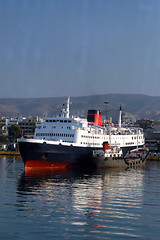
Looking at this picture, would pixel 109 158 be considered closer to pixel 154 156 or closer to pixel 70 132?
pixel 70 132

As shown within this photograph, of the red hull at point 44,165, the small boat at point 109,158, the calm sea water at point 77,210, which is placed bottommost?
the calm sea water at point 77,210

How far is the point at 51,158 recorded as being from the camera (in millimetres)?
64062

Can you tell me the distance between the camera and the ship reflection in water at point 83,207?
24984 mm

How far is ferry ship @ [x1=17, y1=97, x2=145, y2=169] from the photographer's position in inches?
2482

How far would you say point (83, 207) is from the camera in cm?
3219

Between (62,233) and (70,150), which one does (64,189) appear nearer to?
(62,233)

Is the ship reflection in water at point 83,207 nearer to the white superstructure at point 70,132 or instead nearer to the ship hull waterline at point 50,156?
the ship hull waterline at point 50,156

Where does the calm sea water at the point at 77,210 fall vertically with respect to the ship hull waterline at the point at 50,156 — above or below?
below

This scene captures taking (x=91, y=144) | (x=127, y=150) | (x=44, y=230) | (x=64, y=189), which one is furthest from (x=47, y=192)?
(x=127, y=150)

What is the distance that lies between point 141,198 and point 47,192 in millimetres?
8965

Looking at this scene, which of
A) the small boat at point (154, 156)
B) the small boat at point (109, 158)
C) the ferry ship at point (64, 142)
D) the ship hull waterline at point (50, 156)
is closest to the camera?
the ship hull waterline at point (50, 156)

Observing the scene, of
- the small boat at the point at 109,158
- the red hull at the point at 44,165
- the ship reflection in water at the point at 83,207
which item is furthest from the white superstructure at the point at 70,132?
the ship reflection in water at the point at 83,207

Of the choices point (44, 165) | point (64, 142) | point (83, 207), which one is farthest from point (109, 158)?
point (83, 207)

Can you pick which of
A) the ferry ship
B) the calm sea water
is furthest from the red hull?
the calm sea water
